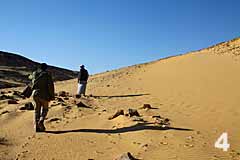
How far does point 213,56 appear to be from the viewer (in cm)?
2764

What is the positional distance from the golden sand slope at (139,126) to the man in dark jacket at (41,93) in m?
0.36

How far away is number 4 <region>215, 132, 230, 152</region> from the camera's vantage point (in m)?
7.48

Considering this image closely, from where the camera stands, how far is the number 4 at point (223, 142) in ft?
24.5

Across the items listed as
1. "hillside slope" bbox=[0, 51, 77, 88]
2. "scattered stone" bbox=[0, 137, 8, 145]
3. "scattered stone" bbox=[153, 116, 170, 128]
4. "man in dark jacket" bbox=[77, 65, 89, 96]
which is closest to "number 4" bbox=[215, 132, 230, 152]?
"scattered stone" bbox=[153, 116, 170, 128]

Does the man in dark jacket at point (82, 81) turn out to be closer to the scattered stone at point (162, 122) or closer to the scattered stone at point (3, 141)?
the scattered stone at point (162, 122)

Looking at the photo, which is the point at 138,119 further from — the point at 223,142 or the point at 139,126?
the point at 223,142

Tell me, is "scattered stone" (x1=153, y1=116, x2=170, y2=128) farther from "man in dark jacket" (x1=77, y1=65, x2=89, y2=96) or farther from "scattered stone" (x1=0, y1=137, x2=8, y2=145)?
"man in dark jacket" (x1=77, y1=65, x2=89, y2=96)

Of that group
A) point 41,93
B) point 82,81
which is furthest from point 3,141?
point 82,81

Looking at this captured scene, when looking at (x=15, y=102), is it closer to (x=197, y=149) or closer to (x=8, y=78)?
(x=197, y=149)

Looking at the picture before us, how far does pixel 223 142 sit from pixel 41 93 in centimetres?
419

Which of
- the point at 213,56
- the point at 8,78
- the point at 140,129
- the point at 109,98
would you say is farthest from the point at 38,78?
the point at 8,78

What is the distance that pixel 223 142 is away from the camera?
7.90 m

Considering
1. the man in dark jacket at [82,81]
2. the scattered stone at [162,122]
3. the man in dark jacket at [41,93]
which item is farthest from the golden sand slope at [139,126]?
the man in dark jacket at [82,81]

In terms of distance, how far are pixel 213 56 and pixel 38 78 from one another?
65.2ft
